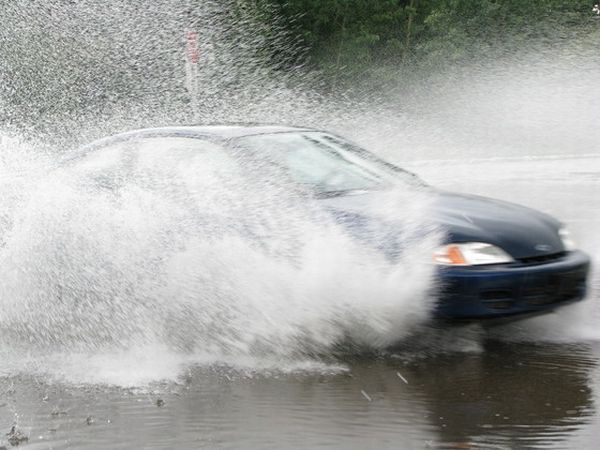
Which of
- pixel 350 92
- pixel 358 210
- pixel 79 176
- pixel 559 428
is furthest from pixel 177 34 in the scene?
pixel 559 428

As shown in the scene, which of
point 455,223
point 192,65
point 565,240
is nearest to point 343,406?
point 455,223

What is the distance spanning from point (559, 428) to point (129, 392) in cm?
198

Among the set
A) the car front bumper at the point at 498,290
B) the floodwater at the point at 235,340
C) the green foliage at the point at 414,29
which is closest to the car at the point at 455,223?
the car front bumper at the point at 498,290

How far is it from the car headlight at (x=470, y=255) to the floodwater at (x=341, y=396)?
0.42 metres

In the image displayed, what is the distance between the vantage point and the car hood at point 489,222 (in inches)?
185

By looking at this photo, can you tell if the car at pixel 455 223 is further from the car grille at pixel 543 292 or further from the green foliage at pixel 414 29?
the green foliage at pixel 414 29

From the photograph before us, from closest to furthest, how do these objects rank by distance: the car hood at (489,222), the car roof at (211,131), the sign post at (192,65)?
1. the car hood at (489,222)
2. the car roof at (211,131)
3. the sign post at (192,65)

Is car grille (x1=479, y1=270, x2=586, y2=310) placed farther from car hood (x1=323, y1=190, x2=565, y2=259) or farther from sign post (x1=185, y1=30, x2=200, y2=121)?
sign post (x1=185, y1=30, x2=200, y2=121)

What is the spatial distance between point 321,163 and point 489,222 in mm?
1161

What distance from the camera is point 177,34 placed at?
68.3 ft

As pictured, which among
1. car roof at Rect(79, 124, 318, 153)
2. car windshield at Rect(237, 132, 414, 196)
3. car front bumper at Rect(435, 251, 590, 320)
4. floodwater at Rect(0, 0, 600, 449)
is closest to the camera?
floodwater at Rect(0, 0, 600, 449)

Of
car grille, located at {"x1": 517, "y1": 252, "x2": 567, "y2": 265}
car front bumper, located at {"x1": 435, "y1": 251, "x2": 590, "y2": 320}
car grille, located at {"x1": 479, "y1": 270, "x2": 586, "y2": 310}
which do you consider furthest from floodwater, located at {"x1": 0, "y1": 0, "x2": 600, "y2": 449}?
car grille, located at {"x1": 517, "y1": 252, "x2": 567, "y2": 265}

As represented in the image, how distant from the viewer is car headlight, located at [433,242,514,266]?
4.56 metres

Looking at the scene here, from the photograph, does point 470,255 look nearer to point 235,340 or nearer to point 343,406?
point 343,406
